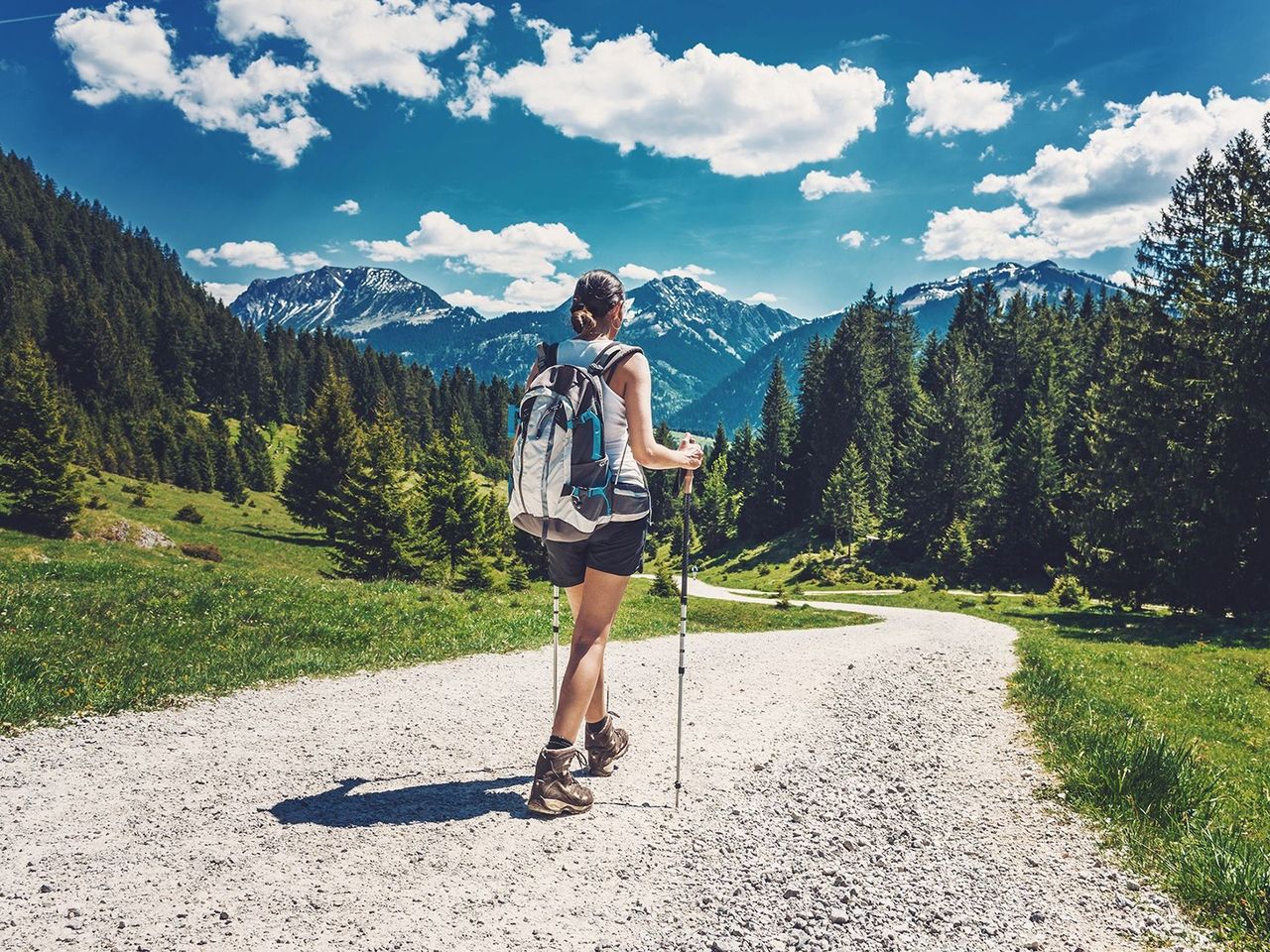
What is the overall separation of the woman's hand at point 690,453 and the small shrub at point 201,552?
1495 inches

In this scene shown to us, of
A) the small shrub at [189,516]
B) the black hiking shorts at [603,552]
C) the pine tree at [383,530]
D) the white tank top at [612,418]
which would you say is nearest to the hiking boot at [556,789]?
the black hiking shorts at [603,552]

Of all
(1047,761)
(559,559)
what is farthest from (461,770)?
(1047,761)

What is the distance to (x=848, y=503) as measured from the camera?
68938 millimetres

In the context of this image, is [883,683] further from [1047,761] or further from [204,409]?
[204,409]

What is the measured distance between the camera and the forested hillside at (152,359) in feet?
273

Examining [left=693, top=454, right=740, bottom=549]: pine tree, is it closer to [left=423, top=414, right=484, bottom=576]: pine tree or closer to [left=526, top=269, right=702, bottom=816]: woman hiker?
[left=423, top=414, right=484, bottom=576]: pine tree

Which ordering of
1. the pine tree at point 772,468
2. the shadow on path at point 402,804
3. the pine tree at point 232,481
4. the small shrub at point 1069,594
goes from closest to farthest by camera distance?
the shadow on path at point 402,804
the small shrub at point 1069,594
the pine tree at point 232,481
the pine tree at point 772,468

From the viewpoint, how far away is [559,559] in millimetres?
5289

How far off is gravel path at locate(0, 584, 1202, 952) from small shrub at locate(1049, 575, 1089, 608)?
38.2m

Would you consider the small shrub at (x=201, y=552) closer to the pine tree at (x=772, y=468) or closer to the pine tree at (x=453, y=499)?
the pine tree at (x=453, y=499)

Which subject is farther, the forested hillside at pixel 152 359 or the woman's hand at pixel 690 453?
the forested hillside at pixel 152 359

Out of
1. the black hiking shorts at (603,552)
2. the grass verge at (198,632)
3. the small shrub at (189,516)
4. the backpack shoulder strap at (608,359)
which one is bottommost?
the grass verge at (198,632)

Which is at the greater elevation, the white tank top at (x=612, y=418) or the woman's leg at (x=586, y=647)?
the white tank top at (x=612, y=418)

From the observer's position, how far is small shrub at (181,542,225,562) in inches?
1423
